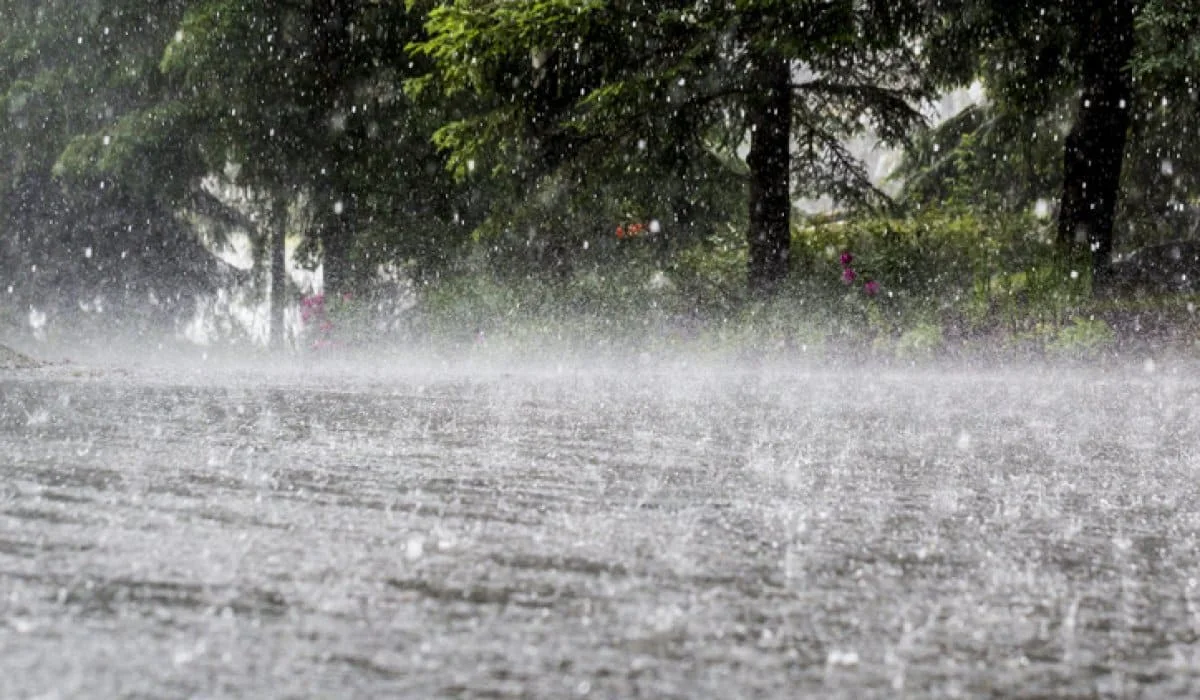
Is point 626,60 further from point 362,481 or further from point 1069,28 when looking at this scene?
point 362,481

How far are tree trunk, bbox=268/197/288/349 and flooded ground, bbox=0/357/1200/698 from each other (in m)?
14.7

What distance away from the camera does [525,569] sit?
6.89 ft

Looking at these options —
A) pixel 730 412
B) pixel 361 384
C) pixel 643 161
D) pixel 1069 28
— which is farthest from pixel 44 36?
pixel 730 412

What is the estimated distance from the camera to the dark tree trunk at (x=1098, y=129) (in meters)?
11.4

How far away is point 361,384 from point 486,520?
19.9 ft

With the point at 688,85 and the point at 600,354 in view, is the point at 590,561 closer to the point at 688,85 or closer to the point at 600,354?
the point at 688,85

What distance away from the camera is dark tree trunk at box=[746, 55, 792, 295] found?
42.3 feet

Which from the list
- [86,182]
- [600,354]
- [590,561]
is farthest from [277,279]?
[590,561]

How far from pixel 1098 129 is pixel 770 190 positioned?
3227 millimetres

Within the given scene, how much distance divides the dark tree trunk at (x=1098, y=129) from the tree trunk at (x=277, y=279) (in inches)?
458

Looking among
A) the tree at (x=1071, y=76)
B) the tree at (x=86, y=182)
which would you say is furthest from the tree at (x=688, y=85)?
the tree at (x=86, y=182)

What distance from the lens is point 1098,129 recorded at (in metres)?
11.8

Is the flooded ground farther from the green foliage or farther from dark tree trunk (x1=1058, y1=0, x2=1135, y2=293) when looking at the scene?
dark tree trunk (x1=1058, y1=0, x2=1135, y2=293)

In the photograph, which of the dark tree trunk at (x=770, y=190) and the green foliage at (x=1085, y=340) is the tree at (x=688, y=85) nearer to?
the dark tree trunk at (x=770, y=190)
